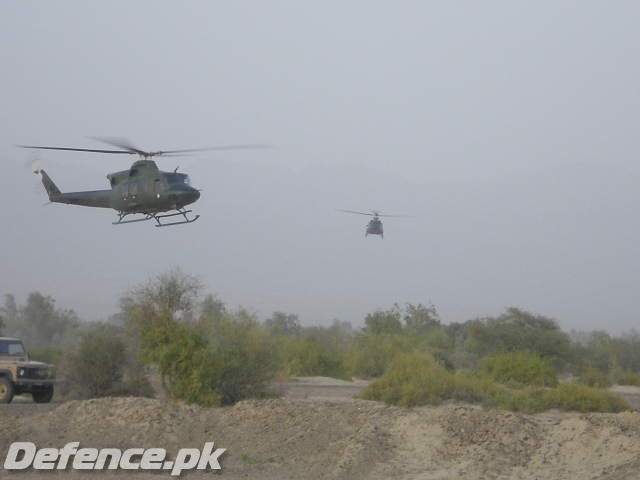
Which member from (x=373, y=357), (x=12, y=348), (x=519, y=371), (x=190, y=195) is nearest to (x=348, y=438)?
(x=190, y=195)

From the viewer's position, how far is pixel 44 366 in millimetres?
30984

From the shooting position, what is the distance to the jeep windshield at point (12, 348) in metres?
31.0

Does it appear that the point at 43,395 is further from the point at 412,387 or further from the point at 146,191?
the point at 412,387

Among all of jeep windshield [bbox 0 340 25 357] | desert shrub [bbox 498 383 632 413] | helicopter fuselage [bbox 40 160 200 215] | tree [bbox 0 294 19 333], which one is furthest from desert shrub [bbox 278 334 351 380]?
tree [bbox 0 294 19 333]

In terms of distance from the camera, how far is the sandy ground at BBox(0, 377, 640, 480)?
19.5 metres

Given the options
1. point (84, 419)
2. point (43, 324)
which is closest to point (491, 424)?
point (84, 419)

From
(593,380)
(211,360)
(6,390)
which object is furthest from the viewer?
(593,380)

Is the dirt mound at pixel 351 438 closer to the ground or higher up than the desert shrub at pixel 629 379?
higher up

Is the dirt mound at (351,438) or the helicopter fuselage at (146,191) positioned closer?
the dirt mound at (351,438)

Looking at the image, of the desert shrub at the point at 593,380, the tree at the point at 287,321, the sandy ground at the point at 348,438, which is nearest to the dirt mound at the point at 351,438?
the sandy ground at the point at 348,438

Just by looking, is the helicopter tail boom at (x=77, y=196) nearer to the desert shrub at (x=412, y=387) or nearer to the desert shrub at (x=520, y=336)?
the desert shrub at (x=412, y=387)

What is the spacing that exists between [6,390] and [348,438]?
13610mm

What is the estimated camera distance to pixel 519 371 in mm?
39719

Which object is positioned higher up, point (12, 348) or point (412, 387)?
point (12, 348)
